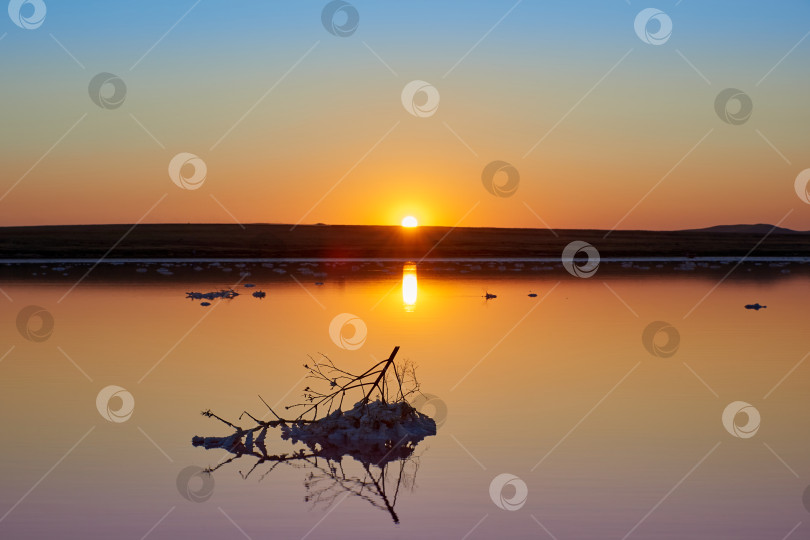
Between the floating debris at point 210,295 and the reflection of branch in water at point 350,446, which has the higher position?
the floating debris at point 210,295

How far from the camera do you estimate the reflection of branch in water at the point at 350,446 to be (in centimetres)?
978

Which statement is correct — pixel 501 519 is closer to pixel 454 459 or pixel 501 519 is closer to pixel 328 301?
pixel 454 459

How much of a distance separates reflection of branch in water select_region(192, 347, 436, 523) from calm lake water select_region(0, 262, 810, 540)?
72 mm

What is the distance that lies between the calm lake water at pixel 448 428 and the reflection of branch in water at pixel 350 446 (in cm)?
7

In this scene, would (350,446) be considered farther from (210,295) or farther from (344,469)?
(210,295)

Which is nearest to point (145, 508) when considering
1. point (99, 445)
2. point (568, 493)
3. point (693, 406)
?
point (99, 445)

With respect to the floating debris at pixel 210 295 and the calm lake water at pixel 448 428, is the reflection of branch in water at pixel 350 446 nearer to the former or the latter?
the calm lake water at pixel 448 428

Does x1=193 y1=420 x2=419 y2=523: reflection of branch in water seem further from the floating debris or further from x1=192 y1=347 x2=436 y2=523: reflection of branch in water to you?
the floating debris

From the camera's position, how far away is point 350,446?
11.4m

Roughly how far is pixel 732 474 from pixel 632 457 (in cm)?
109

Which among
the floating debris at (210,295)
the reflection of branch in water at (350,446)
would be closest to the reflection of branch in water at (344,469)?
the reflection of branch in water at (350,446)

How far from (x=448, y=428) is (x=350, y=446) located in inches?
54.2

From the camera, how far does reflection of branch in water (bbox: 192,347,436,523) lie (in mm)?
9781

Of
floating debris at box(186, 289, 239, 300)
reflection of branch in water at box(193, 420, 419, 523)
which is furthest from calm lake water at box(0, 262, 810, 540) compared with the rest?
floating debris at box(186, 289, 239, 300)
